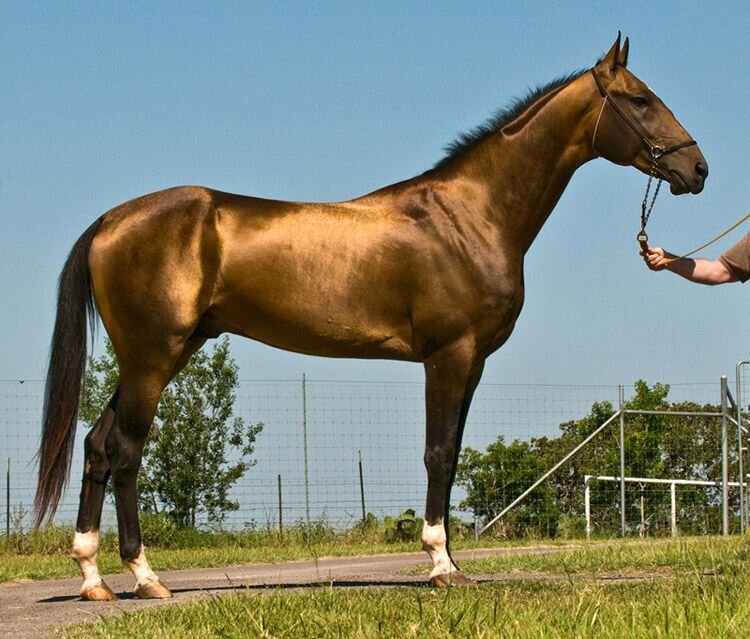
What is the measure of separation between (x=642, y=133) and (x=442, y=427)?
7.13 feet

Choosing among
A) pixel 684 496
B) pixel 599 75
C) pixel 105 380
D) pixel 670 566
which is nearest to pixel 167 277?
pixel 599 75

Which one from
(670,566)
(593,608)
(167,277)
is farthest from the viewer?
(670,566)

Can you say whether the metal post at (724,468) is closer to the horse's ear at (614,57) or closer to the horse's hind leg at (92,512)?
the horse's ear at (614,57)

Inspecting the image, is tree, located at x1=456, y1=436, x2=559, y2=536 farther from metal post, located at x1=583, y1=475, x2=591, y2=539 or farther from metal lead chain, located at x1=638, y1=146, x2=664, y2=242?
metal lead chain, located at x1=638, y1=146, x2=664, y2=242

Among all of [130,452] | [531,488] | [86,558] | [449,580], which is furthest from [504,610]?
[531,488]

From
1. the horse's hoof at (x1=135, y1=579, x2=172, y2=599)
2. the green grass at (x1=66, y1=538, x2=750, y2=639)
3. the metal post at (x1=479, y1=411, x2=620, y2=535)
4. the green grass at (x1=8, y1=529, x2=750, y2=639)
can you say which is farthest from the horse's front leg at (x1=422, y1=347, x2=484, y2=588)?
the metal post at (x1=479, y1=411, x2=620, y2=535)

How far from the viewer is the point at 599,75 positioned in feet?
23.4

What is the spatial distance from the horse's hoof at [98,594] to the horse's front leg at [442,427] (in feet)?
5.97

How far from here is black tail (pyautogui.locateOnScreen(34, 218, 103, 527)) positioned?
267 inches

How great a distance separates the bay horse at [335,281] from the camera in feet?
21.9

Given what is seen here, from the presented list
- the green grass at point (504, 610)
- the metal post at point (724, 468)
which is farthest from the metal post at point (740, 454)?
the green grass at point (504, 610)

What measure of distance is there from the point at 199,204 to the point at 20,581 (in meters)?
3.30

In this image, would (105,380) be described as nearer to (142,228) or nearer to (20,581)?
(20,581)

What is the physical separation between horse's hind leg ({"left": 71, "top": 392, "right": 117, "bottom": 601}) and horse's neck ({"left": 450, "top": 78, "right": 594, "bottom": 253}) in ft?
8.80
